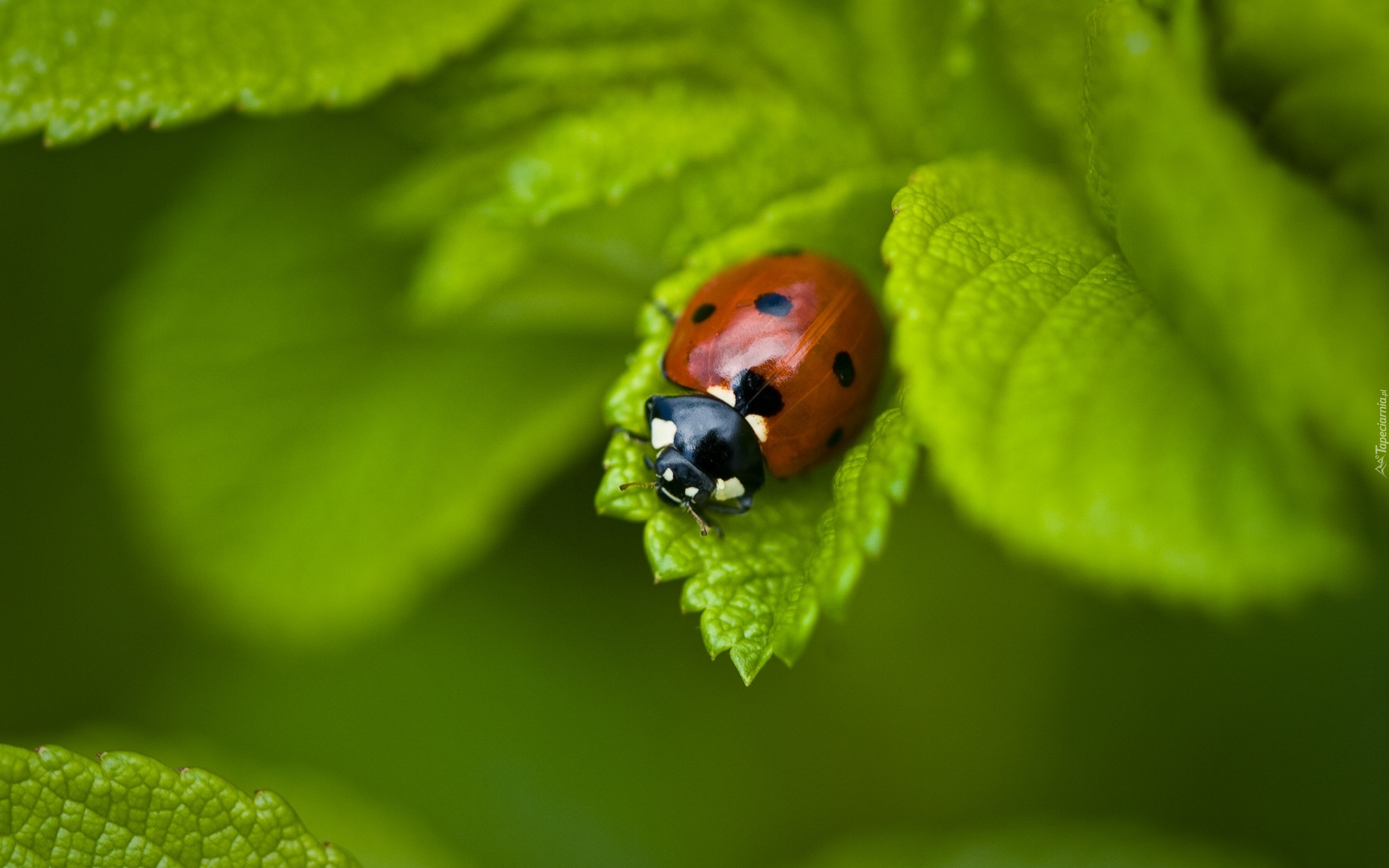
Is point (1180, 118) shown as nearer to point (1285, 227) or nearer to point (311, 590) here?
point (1285, 227)

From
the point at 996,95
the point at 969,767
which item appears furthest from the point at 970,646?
the point at 996,95

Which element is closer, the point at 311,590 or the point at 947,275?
the point at 947,275

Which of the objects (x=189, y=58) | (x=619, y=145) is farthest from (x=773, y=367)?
(x=189, y=58)

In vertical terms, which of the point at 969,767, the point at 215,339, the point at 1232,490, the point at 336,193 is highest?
the point at 1232,490

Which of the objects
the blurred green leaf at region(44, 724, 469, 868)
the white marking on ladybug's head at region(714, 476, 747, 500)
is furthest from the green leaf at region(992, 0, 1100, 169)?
the blurred green leaf at region(44, 724, 469, 868)

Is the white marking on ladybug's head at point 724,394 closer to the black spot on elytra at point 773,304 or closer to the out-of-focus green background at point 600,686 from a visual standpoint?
the black spot on elytra at point 773,304

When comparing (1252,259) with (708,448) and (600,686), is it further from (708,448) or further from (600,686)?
(600,686)

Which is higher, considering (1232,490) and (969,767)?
(1232,490)
